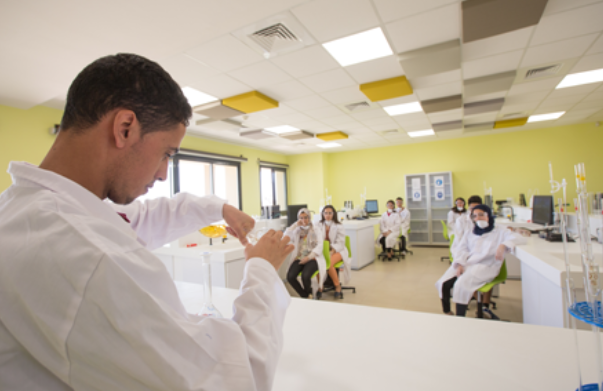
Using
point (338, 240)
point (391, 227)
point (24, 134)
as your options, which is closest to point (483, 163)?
point (391, 227)

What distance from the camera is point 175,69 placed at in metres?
3.23

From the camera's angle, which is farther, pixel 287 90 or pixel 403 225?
pixel 403 225

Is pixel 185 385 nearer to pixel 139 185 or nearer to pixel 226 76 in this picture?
pixel 139 185

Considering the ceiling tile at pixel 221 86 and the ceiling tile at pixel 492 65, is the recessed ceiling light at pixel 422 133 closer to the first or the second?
the ceiling tile at pixel 492 65

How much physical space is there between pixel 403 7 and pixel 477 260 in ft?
8.71

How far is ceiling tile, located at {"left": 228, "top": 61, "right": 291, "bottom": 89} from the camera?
331cm

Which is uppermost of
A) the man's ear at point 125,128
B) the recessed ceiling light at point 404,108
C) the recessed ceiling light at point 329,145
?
the recessed ceiling light at point 329,145

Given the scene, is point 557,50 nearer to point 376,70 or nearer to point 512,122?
point 376,70

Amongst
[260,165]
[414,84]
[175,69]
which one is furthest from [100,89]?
[260,165]

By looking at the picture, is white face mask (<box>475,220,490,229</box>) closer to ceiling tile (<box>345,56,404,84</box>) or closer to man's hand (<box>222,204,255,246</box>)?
ceiling tile (<box>345,56,404,84</box>)

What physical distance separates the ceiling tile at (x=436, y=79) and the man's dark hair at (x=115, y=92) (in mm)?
3895

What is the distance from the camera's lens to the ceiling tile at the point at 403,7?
2.31m

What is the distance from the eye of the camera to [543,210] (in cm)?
387

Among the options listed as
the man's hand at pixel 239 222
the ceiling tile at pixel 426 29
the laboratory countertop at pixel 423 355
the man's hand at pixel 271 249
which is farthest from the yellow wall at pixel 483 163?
the man's hand at pixel 271 249
